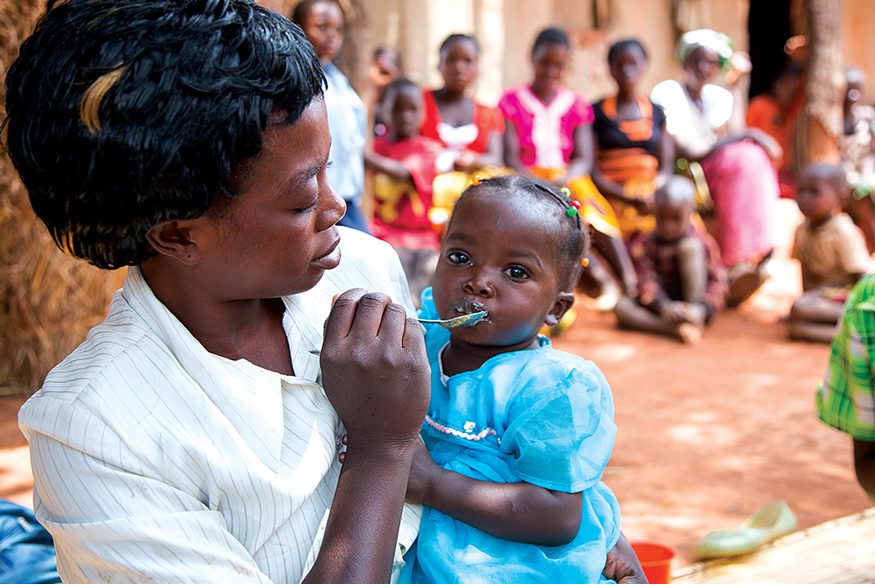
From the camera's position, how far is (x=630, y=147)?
757cm

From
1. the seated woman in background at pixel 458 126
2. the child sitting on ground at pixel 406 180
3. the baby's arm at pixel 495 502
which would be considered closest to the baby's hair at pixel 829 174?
the seated woman in background at pixel 458 126

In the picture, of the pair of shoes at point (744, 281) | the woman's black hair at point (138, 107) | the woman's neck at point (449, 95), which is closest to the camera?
the woman's black hair at point (138, 107)

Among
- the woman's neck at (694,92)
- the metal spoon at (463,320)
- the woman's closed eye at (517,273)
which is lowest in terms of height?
the woman's neck at (694,92)

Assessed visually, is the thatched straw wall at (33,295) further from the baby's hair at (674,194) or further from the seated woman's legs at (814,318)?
the seated woman's legs at (814,318)

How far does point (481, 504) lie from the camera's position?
4.71ft

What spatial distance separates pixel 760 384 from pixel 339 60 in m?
3.38

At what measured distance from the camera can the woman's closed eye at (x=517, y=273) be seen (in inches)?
67.1

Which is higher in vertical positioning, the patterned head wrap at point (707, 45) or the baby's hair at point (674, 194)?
the patterned head wrap at point (707, 45)

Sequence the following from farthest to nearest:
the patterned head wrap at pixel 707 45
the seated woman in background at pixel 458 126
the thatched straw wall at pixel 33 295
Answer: the patterned head wrap at pixel 707 45 < the seated woman in background at pixel 458 126 < the thatched straw wall at pixel 33 295

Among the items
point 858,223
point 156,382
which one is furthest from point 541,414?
point 858,223

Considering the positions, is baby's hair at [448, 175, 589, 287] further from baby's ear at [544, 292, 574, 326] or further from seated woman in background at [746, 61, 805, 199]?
seated woman in background at [746, 61, 805, 199]

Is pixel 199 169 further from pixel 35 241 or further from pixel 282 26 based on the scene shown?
pixel 35 241

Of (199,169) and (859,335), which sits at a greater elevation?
(199,169)

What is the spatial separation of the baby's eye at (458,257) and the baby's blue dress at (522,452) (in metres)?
0.23
